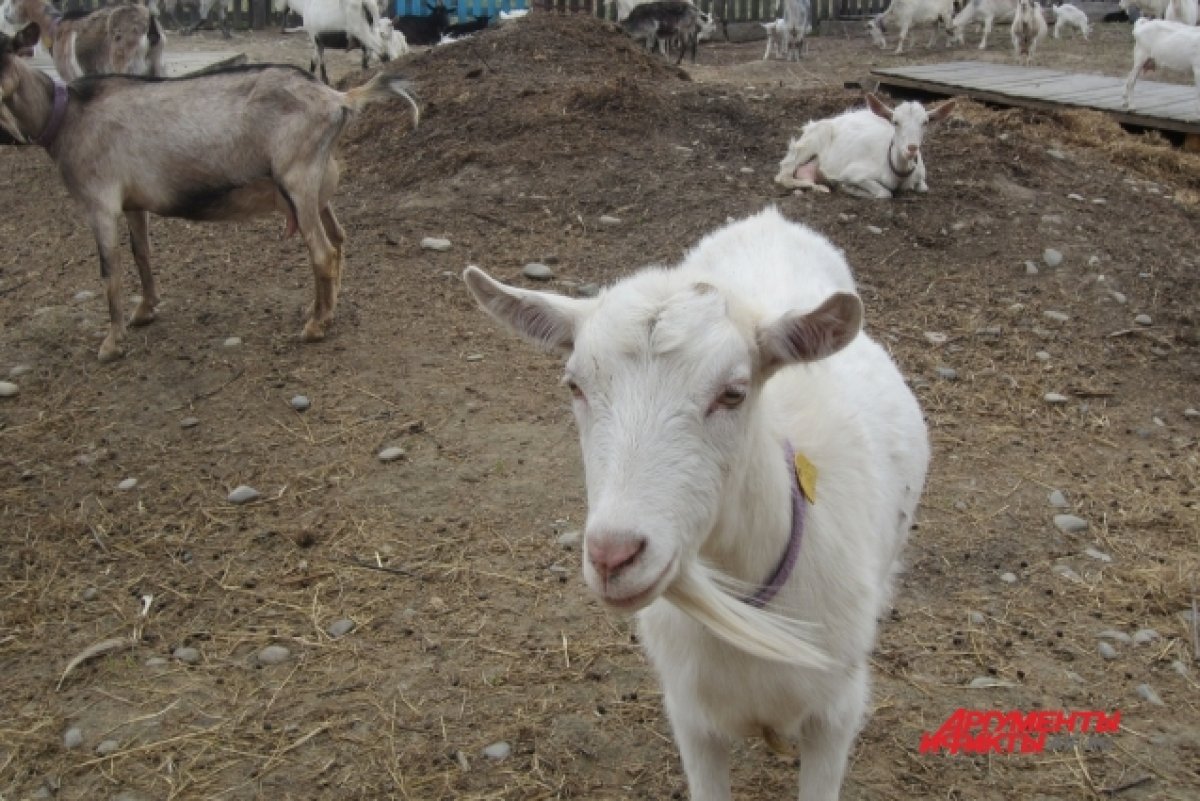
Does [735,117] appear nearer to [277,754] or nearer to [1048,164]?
[1048,164]

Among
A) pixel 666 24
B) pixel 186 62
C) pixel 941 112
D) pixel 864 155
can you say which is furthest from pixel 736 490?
pixel 666 24

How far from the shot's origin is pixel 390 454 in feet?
14.4

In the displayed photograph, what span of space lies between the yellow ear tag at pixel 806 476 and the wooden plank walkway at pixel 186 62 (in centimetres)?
1127

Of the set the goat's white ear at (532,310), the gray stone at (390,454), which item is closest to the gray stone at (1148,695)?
the goat's white ear at (532,310)

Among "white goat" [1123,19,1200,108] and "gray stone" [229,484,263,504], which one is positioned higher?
"white goat" [1123,19,1200,108]

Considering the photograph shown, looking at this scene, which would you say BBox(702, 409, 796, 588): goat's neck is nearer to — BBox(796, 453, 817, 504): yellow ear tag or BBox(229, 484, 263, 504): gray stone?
BBox(796, 453, 817, 504): yellow ear tag

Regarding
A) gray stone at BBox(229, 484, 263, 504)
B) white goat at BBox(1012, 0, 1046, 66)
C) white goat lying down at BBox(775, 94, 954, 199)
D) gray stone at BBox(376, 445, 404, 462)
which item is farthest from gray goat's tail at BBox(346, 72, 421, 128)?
white goat at BBox(1012, 0, 1046, 66)

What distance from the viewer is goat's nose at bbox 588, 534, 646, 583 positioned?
166cm

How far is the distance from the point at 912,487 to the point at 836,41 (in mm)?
19408

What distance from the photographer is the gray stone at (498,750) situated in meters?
2.90

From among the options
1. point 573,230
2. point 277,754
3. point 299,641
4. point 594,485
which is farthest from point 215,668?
point 573,230

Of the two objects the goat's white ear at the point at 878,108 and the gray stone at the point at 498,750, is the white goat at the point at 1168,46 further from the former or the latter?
the gray stone at the point at 498,750

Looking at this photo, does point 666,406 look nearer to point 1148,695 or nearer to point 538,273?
point 1148,695

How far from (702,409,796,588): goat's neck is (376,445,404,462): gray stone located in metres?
2.51
